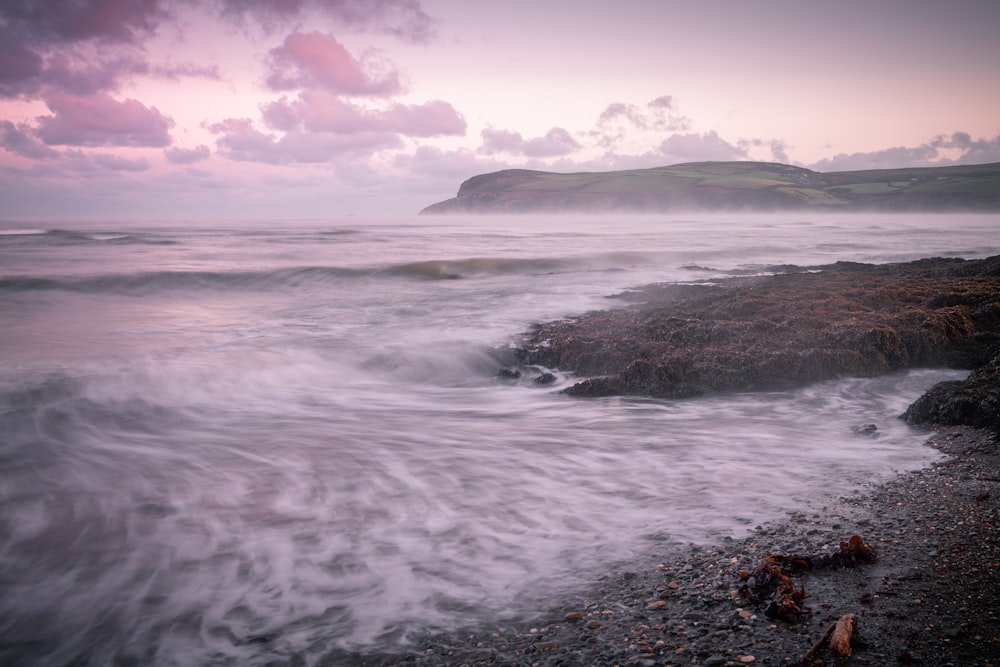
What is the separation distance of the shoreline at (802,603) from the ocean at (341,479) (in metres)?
0.24

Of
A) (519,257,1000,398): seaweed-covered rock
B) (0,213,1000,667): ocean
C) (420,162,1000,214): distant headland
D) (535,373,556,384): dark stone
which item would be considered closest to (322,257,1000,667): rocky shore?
(0,213,1000,667): ocean

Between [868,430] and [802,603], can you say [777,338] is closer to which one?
[868,430]

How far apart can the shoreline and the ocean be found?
24 cm

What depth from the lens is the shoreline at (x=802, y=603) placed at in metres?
2.81

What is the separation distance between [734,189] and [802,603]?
4465 inches

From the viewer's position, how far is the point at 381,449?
7.03m

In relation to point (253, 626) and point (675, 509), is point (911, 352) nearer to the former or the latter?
point (675, 509)

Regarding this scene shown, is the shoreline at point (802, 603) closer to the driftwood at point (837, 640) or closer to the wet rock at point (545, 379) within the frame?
the driftwood at point (837, 640)

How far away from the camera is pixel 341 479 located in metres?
6.12

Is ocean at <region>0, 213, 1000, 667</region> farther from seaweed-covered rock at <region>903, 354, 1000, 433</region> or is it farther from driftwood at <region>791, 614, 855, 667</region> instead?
driftwood at <region>791, 614, 855, 667</region>

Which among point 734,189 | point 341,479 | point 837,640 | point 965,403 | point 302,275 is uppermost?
point 734,189

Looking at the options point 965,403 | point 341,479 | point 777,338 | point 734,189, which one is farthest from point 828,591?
point 734,189

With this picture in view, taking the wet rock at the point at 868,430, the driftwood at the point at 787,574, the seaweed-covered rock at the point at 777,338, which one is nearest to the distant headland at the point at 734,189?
the seaweed-covered rock at the point at 777,338

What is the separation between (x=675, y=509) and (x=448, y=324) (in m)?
9.51
